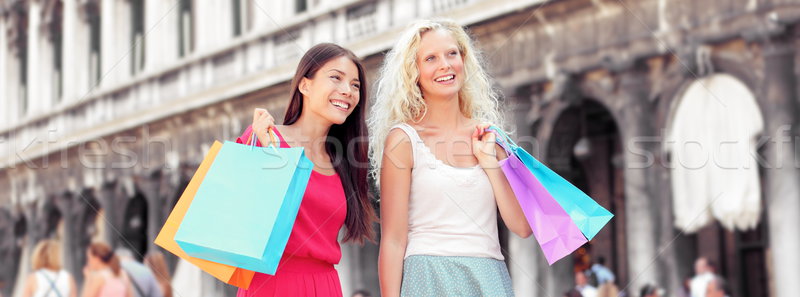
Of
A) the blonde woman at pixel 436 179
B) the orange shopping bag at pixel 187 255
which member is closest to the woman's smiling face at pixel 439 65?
the blonde woman at pixel 436 179

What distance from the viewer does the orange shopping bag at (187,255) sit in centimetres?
364

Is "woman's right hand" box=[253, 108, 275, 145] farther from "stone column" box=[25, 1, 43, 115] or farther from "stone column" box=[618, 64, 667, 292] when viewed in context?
"stone column" box=[25, 1, 43, 115]

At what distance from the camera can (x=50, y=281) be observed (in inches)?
376

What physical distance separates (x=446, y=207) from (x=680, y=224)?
7.70 metres

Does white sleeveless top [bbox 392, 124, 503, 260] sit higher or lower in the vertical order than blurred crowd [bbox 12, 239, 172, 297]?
higher

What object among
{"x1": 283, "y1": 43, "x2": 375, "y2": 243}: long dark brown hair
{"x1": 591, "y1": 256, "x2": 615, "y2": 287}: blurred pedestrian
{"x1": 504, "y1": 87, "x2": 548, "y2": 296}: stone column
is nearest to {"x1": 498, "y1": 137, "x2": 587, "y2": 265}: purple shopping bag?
{"x1": 283, "y1": 43, "x2": 375, "y2": 243}: long dark brown hair

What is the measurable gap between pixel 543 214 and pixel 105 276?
5.81m

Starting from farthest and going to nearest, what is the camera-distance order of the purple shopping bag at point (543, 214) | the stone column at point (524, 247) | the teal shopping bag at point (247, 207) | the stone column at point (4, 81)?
the stone column at point (4, 81) < the stone column at point (524, 247) < the purple shopping bag at point (543, 214) < the teal shopping bag at point (247, 207)

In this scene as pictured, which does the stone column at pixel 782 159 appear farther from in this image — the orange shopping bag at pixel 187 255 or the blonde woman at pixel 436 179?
the orange shopping bag at pixel 187 255

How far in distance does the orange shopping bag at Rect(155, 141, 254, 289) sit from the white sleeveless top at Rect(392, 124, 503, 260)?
0.54 meters

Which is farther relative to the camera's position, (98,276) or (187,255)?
(98,276)

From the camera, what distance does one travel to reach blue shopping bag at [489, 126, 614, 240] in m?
3.83

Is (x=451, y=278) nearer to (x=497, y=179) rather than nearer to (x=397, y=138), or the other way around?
(x=497, y=179)

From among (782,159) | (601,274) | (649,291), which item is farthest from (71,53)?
(782,159)
